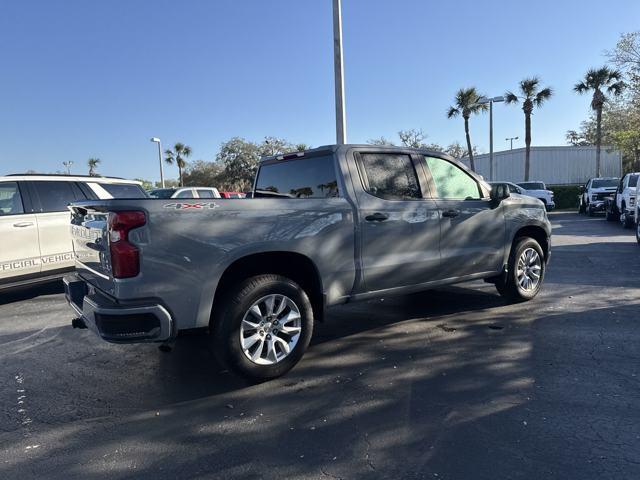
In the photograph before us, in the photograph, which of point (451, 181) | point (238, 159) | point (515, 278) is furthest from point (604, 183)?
point (238, 159)

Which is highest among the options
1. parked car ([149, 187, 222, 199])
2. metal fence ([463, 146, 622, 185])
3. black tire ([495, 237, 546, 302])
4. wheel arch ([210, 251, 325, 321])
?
metal fence ([463, 146, 622, 185])

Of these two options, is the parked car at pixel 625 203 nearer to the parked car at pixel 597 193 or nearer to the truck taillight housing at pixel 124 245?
the parked car at pixel 597 193

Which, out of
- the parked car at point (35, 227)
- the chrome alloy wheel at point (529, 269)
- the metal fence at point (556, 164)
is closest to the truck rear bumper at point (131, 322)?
the parked car at point (35, 227)

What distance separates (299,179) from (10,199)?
4.84 m

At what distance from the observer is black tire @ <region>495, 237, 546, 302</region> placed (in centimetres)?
617

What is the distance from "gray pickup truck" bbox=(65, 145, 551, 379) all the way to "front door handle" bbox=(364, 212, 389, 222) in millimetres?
17

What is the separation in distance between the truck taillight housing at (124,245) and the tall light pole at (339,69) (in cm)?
869

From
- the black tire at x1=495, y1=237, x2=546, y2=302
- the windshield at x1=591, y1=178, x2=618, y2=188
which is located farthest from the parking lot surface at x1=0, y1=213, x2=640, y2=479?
the windshield at x1=591, y1=178, x2=618, y2=188

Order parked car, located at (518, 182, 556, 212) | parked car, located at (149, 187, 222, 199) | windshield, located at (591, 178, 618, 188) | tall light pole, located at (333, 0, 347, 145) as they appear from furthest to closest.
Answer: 1. parked car, located at (518, 182, 556, 212)
2. windshield, located at (591, 178, 618, 188)
3. parked car, located at (149, 187, 222, 199)
4. tall light pole, located at (333, 0, 347, 145)

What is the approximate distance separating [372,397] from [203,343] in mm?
2192

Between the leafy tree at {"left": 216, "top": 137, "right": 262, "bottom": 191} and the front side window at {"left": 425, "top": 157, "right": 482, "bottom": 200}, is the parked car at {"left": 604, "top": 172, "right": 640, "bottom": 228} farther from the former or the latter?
the leafy tree at {"left": 216, "top": 137, "right": 262, "bottom": 191}

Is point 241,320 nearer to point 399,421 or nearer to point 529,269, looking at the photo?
point 399,421

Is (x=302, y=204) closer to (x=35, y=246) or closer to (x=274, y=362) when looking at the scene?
(x=274, y=362)

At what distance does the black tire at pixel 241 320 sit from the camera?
382 centimetres
